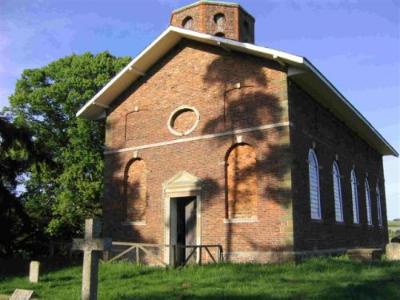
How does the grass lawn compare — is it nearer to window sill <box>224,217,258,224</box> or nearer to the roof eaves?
window sill <box>224,217,258,224</box>

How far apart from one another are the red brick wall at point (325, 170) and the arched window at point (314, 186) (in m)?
0.32

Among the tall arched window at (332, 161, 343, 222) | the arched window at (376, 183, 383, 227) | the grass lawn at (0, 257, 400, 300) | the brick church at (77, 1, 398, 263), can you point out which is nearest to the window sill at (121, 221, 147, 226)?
the brick church at (77, 1, 398, 263)

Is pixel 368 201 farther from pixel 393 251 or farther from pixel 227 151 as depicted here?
pixel 227 151

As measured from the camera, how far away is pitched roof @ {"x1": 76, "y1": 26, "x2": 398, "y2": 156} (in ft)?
55.1

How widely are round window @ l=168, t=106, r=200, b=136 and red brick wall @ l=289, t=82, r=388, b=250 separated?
4.04m

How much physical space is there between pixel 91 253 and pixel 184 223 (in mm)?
11339

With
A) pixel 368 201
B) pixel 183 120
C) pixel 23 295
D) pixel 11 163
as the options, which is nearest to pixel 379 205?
pixel 368 201

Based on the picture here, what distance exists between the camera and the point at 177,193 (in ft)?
61.2

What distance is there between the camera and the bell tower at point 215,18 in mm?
26609

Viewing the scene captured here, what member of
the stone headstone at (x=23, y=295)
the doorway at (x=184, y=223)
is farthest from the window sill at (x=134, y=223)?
the stone headstone at (x=23, y=295)

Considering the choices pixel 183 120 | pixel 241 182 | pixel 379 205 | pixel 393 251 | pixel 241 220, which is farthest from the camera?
pixel 379 205

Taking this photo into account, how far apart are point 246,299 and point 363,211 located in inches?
662

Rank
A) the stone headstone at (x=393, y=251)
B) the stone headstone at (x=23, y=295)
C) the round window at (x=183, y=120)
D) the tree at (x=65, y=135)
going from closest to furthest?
1. the stone headstone at (x=23, y=295)
2. the stone headstone at (x=393, y=251)
3. the round window at (x=183, y=120)
4. the tree at (x=65, y=135)

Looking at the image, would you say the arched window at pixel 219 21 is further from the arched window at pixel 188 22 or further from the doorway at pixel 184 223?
the doorway at pixel 184 223
